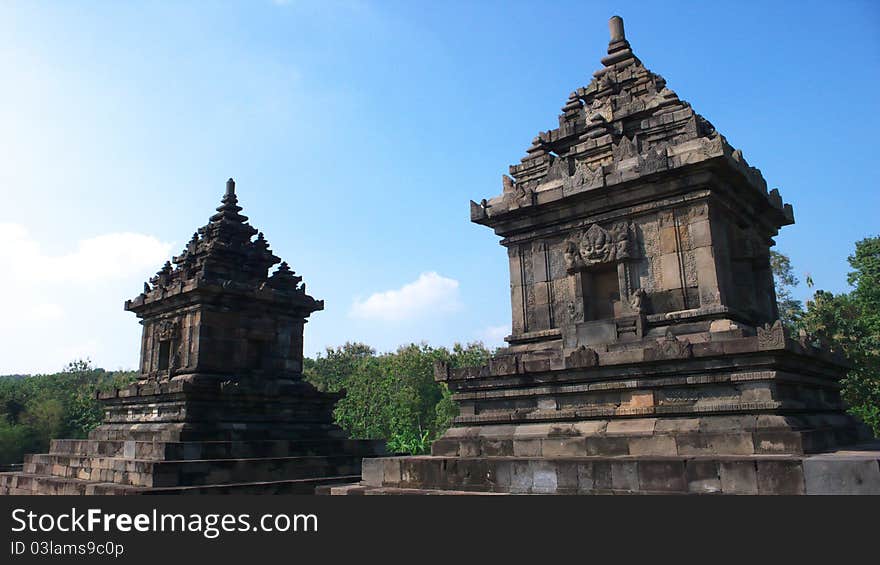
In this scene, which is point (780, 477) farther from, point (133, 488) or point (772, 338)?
point (133, 488)

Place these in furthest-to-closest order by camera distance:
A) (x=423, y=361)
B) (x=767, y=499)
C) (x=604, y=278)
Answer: (x=423, y=361) → (x=604, y=278) → (x=767, y=499)

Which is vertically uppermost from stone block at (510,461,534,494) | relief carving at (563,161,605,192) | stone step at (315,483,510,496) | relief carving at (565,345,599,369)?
relief carving at (563,161,605,192)

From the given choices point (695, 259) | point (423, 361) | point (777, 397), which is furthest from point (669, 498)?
point (423, 361)

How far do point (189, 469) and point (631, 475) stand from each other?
937 cm

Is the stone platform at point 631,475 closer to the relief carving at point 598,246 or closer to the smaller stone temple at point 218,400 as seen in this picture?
the relief carving at point 598,246

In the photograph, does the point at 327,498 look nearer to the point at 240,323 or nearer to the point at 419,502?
the point at 419,502

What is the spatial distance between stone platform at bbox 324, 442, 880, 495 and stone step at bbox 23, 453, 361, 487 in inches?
170

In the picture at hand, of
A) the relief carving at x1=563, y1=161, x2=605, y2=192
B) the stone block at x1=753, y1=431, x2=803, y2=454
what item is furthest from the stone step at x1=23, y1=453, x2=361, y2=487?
the stone block at x1=753, y1=431, x2=803, y2=454

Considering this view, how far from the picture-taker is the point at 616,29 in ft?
40.7

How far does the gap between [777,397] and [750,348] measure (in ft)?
2.22

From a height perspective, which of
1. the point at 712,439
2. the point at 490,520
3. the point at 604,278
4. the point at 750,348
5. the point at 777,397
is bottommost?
the point at 490,520

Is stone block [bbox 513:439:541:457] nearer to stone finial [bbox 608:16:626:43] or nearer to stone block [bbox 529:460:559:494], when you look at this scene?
stone block [bbox 529:460:559:494]

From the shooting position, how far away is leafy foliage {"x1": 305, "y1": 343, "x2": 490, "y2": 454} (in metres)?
46.8

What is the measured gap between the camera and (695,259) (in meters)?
9.27
